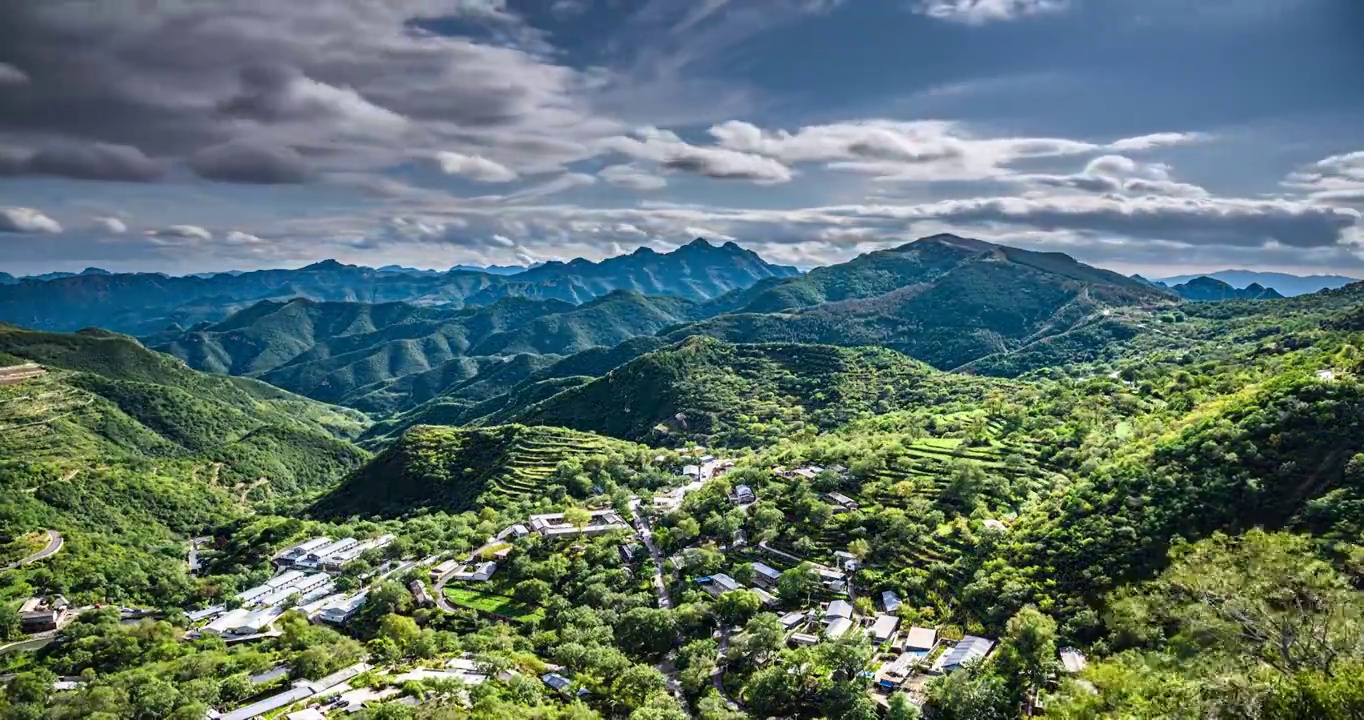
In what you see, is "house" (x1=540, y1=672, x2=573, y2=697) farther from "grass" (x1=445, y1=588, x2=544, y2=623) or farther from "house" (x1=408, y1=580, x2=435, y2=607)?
"house" (x1=408, y1=580, x2=435, y2=607)

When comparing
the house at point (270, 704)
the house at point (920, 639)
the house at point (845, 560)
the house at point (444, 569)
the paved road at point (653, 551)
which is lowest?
the house at point (444, 569)

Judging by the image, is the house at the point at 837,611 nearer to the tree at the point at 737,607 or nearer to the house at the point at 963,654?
the tree at the point at 737,607

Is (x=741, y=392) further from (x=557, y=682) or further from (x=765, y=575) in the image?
(x=557, y=682)

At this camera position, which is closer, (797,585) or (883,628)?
(883,628)

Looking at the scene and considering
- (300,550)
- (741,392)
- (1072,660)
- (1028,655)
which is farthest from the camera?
(741,392)

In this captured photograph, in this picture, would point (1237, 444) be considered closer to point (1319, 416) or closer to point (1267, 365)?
point (1319, 416)

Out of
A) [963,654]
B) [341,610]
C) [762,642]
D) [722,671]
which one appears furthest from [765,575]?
[341,610]

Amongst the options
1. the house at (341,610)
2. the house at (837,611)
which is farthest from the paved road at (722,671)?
the house at (341,610)
